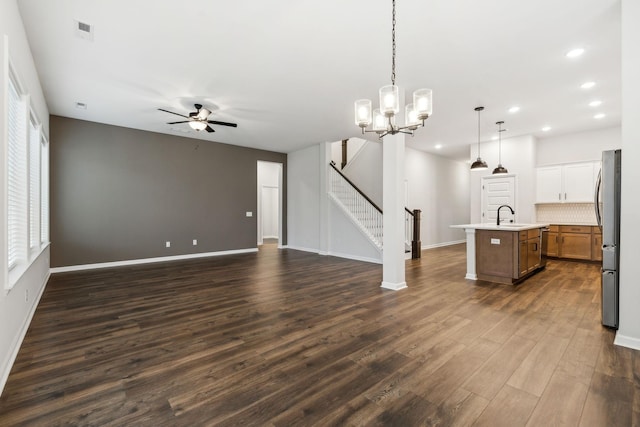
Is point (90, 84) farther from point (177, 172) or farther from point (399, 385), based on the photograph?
point (399, 385)

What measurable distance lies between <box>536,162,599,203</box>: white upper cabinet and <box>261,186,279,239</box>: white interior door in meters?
8.53

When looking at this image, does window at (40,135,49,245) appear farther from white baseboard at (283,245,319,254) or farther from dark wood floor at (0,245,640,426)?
white baseboard at (283,245,319,254)

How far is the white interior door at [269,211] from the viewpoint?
1175 cm

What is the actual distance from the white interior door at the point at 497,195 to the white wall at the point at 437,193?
1540 millimetres

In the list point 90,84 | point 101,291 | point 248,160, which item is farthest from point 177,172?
point 101,291

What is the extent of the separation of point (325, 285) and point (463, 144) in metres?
6.08

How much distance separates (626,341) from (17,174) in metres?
6.15

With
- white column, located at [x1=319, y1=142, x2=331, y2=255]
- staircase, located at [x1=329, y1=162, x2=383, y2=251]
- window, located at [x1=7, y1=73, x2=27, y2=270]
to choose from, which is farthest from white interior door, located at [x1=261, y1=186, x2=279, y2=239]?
window, located at [x1=7, y1=73, x2=27, y2=270]

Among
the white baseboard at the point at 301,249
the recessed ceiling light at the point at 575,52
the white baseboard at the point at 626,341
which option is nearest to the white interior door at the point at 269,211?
the white baseboard at the point at 301,249

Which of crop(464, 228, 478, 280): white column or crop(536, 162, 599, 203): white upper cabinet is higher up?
crop(536, 162, 599, 203): white upper cabinet

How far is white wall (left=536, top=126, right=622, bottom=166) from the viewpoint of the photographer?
21.7 ft

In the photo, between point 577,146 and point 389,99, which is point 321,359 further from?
point 577,146

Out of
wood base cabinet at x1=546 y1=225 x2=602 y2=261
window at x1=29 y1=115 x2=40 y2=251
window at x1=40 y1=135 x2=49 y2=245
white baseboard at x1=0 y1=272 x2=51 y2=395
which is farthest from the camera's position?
wood base cabinet at x1=546 y1=225 x2=602 y2=261

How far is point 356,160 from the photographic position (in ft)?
30.4
